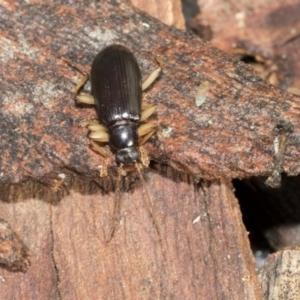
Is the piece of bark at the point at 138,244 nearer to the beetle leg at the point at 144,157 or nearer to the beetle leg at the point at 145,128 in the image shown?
the beetle leg at the point at 144,157

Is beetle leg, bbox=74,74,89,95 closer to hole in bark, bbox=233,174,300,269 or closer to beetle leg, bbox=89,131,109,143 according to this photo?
beetle leg, bbox=89,131,109,143

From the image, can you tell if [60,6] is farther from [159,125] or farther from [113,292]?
[113,292]

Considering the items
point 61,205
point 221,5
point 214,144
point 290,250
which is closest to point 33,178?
point 61,205

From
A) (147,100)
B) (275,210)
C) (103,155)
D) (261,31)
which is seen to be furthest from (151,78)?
(261,31)

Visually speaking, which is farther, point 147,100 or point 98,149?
point 147,100

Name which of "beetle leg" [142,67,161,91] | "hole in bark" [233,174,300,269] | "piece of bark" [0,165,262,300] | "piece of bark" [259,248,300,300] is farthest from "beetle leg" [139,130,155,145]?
"piece of bark" [259,248,300,300]

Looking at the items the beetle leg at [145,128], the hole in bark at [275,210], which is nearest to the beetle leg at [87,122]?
the beetle leg at [145,128]

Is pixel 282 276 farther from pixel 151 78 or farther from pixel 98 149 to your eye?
pixel 151 78
